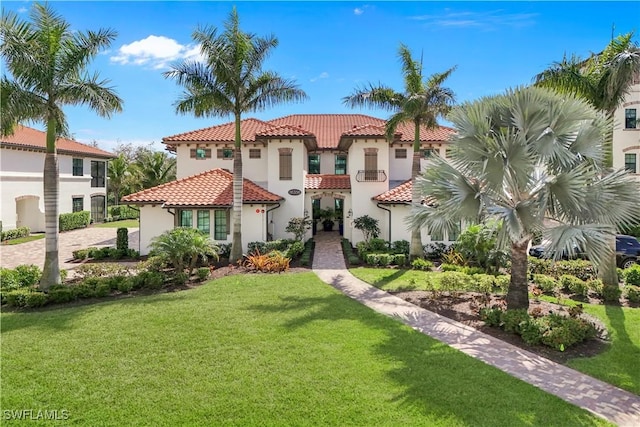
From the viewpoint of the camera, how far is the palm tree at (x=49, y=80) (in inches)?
442

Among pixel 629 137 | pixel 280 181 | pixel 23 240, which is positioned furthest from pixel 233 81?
pixel 629 137

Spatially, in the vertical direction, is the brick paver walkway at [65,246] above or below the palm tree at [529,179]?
below

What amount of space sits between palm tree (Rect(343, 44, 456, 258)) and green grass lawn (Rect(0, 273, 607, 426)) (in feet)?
31.7

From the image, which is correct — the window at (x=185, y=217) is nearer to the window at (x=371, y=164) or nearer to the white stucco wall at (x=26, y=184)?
the window at (x=371, y=164)

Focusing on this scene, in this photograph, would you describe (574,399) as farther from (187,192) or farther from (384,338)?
(187,192)

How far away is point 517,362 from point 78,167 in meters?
38.2

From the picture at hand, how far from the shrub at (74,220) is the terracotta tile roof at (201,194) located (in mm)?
14551

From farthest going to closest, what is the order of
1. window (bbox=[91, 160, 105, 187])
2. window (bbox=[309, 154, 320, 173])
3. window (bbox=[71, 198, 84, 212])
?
window (bbox=[91, 160, 105, 187]) → window (bbox=[71, 198, 84, 212]) → window (bbox=[309, 154, 320, 173])

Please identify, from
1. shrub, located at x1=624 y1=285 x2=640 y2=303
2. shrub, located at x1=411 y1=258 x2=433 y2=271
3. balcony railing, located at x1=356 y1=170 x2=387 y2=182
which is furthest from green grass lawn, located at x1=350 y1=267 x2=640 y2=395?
balcony railing, located at x1=356 y1=170 x2=387 y2=182

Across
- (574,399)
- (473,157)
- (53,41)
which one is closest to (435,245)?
(473,157)

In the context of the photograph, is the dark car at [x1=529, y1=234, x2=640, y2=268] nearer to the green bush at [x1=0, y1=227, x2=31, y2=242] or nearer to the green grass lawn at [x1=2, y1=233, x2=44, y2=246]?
the green grass lawn at [x1=2, y1=233, x2=44, y2=246]

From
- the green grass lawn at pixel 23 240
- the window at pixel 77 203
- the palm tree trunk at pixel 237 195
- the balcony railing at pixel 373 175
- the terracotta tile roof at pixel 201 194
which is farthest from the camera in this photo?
the window at pixel 77 203

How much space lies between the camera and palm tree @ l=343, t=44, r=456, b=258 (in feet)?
55.1

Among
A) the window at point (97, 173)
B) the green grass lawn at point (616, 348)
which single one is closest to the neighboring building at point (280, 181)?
the green grass lawn at point (616, 348)
